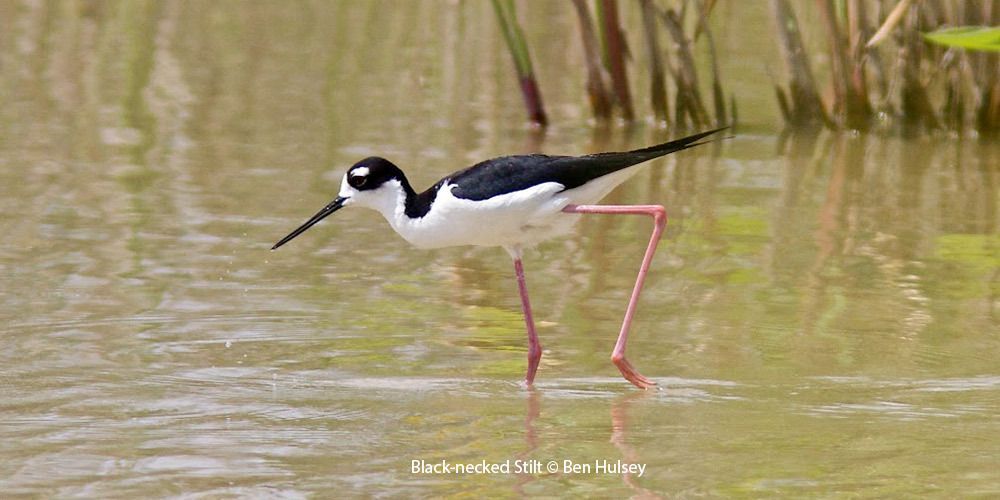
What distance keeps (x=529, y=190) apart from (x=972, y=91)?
5.00 meters

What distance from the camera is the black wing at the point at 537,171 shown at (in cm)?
494

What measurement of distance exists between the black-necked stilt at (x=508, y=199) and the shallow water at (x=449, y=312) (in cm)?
39

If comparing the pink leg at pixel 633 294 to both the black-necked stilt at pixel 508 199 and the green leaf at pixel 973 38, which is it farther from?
the green leaf at pixel 973 38

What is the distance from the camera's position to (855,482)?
381 centimetres

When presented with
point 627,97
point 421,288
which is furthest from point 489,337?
point 627,97

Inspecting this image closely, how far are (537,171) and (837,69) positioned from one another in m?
4.62

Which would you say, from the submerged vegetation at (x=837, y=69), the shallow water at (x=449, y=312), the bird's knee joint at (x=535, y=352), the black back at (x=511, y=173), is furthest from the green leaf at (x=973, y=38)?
the submerged vegetation at (x=837, y=69)

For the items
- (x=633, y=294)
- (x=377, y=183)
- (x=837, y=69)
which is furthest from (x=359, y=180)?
(x=837, y=69)

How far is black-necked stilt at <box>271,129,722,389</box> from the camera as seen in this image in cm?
493

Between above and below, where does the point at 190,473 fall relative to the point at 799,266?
above

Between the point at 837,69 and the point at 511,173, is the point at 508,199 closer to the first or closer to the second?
the point at 511,173

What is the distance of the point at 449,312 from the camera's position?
5.73m

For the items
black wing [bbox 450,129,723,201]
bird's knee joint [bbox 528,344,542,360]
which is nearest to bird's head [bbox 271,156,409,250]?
black wing [bbox 450,129,723,201]

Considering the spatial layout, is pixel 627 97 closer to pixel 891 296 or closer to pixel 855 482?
pixel 891 296
